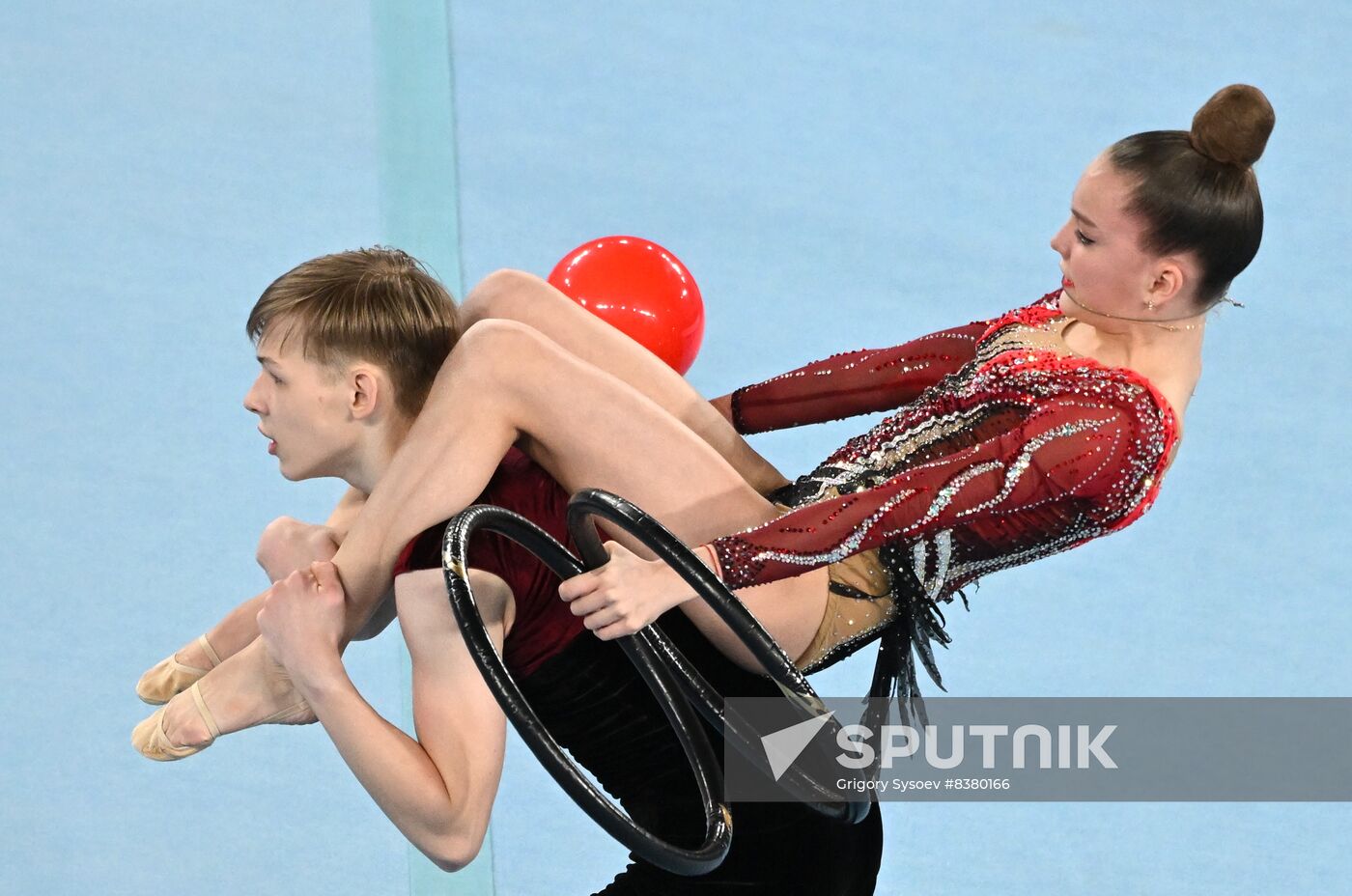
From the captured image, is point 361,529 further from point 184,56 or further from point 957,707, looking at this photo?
point 184,56

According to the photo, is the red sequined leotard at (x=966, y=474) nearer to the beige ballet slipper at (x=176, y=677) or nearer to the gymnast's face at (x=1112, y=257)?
the gymnast's face at (x=1112, y=257)

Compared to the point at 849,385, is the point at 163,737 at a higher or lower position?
lower

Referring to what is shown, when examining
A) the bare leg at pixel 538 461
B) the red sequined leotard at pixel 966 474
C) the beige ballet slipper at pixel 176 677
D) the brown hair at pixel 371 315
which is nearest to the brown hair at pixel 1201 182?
the red sequined leotard at pixel 966 474

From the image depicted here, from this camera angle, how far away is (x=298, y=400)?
205 centimetres

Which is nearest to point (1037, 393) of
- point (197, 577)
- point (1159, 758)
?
point (1159, 758)

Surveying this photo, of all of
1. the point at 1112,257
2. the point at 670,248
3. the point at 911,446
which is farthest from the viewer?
the point at 670,248

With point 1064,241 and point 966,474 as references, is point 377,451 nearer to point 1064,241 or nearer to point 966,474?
point 966,474

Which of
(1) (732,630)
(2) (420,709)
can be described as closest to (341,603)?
(2) (420,709)

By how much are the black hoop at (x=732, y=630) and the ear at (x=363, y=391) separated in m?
0.31

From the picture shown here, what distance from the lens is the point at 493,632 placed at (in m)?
1.98

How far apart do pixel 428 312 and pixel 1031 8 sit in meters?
3.90

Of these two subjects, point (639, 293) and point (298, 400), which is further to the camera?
point (639, 293)

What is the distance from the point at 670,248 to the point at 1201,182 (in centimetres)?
248

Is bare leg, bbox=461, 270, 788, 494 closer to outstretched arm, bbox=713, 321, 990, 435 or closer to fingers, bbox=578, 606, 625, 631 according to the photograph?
outstretched arm, bbox=713, 321, 990, 435
